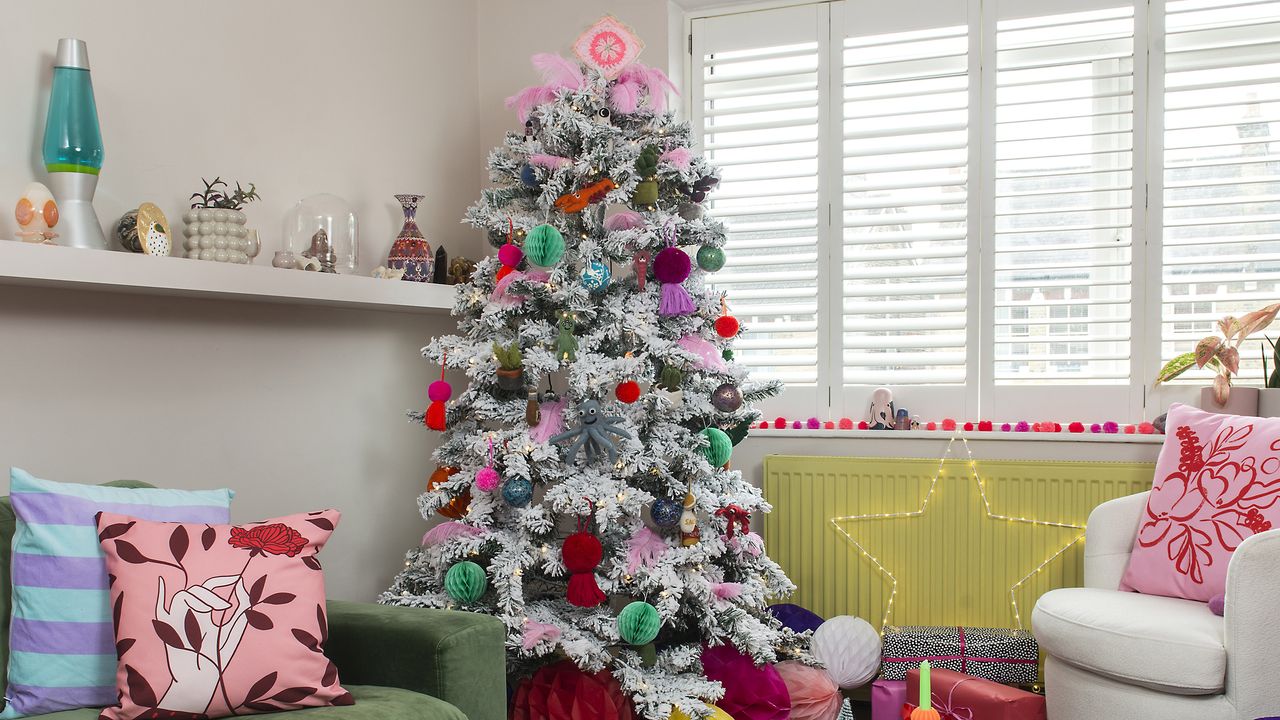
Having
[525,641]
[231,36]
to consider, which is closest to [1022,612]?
[525,641]

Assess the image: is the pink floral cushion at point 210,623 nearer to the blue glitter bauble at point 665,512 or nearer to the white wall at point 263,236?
the white wall at point 263,236

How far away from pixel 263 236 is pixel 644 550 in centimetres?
126

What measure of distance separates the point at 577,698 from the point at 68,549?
1.20 m

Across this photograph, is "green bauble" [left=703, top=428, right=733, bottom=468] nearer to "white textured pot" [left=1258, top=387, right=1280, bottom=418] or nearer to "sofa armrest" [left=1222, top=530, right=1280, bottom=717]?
"sofa armrest" [left=1222, top=530, right=1280, bottom=717]

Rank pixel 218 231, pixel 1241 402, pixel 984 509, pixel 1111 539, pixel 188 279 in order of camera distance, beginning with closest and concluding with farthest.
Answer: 1. pixel 188 279
2. pixel 218 231
3. pixel 1111 539
4. pixel 1241 402
5. pixel 984 509

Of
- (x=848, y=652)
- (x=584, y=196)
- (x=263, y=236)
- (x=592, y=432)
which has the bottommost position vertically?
(x=848, y=652)

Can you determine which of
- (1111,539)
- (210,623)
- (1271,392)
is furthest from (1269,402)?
(210,623)

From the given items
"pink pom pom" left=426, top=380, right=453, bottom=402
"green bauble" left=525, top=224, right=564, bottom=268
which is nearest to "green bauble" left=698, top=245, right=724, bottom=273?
"green bauble" left=525, top=224, right=564, bottom=268

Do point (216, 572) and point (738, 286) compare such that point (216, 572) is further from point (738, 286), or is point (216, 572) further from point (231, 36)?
point (738, 286)

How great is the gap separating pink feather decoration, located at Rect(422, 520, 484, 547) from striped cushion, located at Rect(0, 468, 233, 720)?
3.02 feet

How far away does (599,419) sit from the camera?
8.00ft

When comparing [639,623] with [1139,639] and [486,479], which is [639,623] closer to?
[486,479]

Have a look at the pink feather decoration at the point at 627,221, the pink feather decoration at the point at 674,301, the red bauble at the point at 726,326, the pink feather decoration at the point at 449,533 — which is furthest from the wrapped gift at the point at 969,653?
the pink feather decoration at the point at 627,221

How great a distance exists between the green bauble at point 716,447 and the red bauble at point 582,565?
16.8 inches
